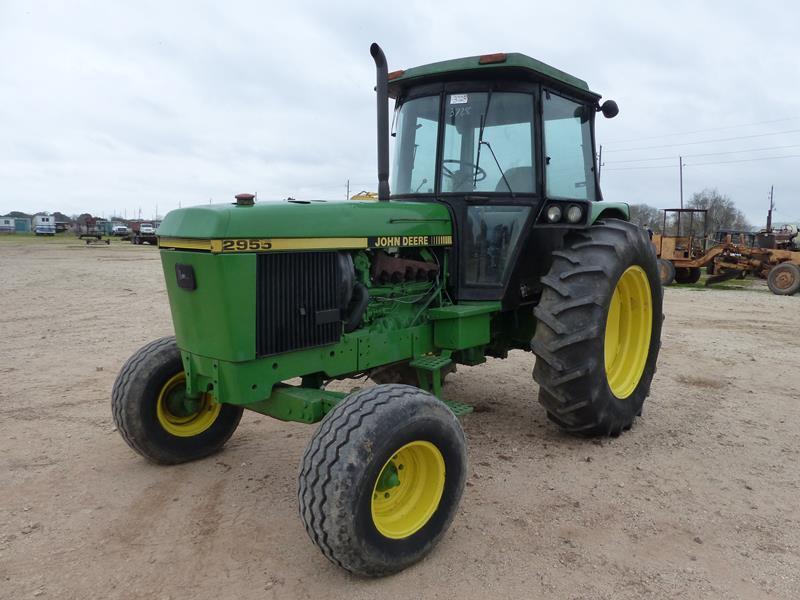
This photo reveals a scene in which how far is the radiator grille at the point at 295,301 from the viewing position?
3162 millimetres

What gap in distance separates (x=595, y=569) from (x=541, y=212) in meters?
2.42

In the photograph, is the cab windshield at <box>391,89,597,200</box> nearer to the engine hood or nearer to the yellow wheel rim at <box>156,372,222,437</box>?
the engine hood

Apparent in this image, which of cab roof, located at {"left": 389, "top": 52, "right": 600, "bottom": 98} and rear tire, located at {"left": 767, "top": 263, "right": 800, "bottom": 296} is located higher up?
cab roof, located at {"left": 389, "top": 52, "right": 600, "bottom": 98}

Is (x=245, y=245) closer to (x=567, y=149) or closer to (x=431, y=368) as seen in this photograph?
(x=431, y=368)

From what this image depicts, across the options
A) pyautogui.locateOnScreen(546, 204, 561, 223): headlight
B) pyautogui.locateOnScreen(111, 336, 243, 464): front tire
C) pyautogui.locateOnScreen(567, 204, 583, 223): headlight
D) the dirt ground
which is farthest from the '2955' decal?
pyautogui.locateOnScreen(567, 204, 583, 223): headlight

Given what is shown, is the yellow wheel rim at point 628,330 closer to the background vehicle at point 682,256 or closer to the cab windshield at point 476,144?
the cab windshield at point 476,144

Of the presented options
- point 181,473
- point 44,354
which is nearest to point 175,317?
point 181,473

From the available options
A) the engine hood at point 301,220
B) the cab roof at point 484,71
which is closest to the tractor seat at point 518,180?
the engine hood at point 301,220

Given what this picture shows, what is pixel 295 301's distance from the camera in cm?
329

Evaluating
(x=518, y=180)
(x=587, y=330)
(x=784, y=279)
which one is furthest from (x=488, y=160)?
(x=784, y=279)

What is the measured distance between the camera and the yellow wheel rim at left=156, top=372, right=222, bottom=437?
3.89 m

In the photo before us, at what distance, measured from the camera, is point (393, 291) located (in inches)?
155

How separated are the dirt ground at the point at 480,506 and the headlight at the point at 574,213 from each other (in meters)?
1.61

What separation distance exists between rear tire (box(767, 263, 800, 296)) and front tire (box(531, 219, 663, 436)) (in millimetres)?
12244
